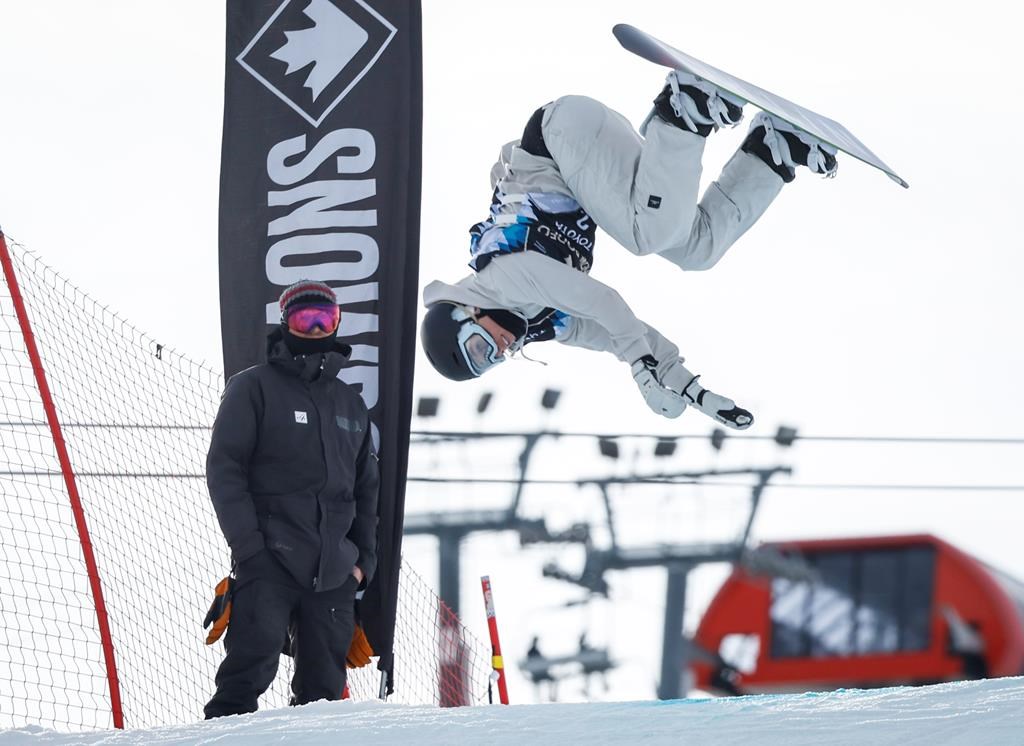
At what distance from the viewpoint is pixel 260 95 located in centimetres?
580

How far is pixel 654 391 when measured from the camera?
180 inches

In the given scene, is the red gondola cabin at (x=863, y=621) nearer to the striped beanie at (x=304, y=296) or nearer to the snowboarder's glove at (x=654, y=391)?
the snowboarder's glove at (x=654, y=391)

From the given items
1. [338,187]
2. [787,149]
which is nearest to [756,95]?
[787,149]

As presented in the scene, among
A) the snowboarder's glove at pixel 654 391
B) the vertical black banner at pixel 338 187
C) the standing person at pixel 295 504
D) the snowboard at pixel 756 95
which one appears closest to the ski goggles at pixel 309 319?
the standing person at pixel 295 504

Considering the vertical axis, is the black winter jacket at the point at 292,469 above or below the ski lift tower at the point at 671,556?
above

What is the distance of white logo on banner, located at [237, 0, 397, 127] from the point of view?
18.7 ft

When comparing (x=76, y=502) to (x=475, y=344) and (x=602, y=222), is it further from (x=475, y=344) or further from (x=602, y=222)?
(x=602, y=222)

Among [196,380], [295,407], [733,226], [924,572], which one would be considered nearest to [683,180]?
[733,226]

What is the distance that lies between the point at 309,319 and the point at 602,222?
1.00m

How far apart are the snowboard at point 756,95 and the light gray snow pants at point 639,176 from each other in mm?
206

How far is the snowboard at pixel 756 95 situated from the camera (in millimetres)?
4055

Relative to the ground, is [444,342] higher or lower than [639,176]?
lower

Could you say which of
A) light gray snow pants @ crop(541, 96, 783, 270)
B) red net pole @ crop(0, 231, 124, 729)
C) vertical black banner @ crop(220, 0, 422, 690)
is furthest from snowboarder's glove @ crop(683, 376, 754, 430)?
red net pole @ crop(0, 231, 124, 729)

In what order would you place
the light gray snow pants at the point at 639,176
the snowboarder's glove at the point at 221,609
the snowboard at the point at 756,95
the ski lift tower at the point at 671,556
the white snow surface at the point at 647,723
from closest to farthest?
the white snow surface at the point at 647,723
the snowboard at the point at 756,95
the light gray snow pants at the point at 639,176
the snowboarder's glove at the point at 221,609
the ski lift tower at the point at 671,556
